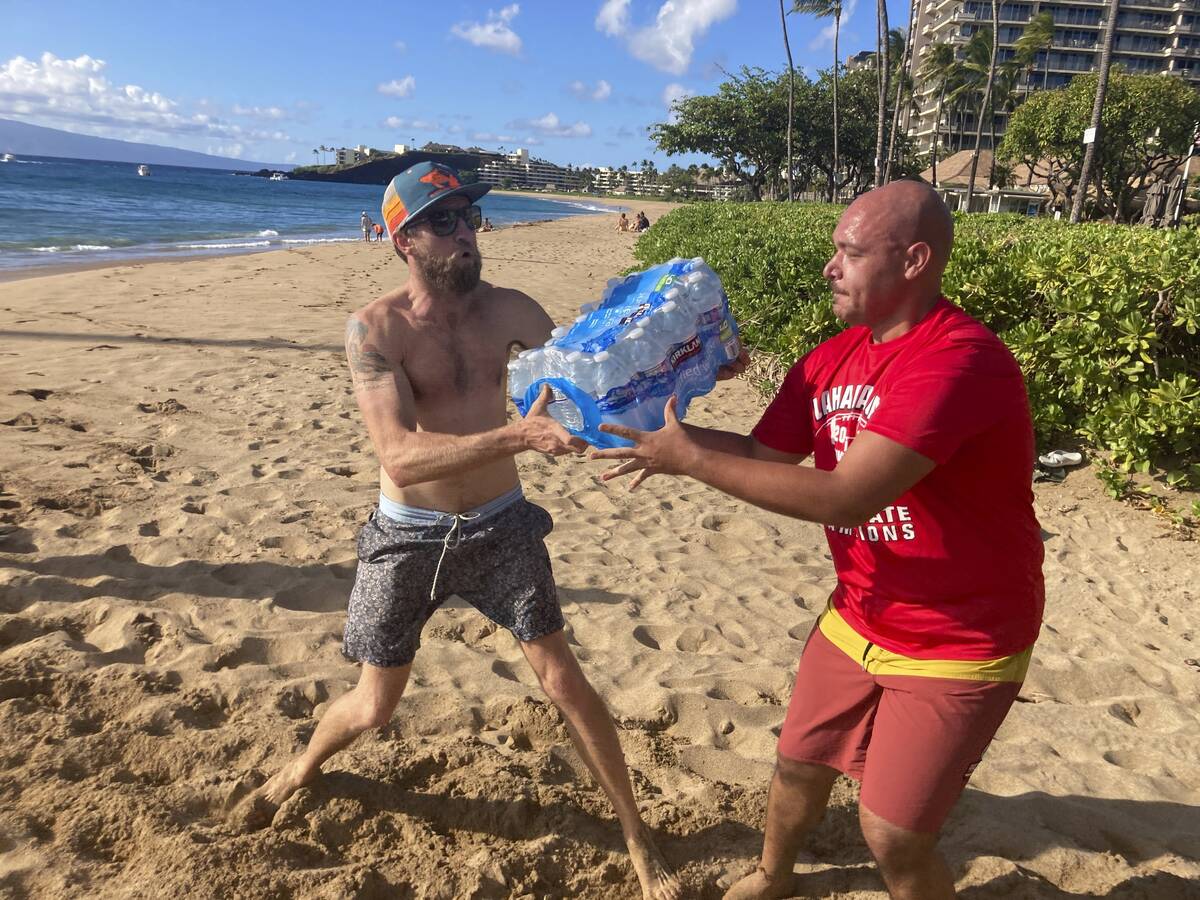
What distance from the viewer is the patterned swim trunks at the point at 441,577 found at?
2740mm

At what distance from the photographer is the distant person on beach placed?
192 cm

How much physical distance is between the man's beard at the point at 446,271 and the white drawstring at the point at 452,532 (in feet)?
2.39

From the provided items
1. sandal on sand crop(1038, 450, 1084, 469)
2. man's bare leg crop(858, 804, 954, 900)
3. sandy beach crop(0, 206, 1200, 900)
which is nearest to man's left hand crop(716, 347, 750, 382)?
man's bare leg crop(858, 804, 954, 900)

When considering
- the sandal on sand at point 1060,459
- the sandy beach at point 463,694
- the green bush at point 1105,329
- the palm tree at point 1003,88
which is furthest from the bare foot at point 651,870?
the palm tree at point 1003,88

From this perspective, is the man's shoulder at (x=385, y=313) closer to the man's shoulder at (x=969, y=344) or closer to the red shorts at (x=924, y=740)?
the man's shoulder at (x=969, y=344)

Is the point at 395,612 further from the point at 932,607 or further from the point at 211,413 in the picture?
the point at 211,413

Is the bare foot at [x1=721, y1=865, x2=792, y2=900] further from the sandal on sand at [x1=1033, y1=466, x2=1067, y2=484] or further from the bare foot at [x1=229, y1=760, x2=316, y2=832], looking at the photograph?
the sandal on sand at [x1=1033, y1=466, x2=1067, y2=484]

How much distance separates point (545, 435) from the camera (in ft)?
7.28

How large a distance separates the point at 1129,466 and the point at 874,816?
16.1 ft

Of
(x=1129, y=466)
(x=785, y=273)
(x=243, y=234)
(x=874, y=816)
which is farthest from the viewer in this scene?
(x=243, y=234)

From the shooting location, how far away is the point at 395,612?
2.76 metres

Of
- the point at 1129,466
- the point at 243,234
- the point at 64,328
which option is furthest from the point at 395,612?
the point at 243,234

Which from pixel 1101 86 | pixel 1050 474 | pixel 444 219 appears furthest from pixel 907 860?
pixel 1101 86

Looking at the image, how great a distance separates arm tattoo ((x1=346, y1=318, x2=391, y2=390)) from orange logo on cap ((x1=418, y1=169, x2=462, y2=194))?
51cm
